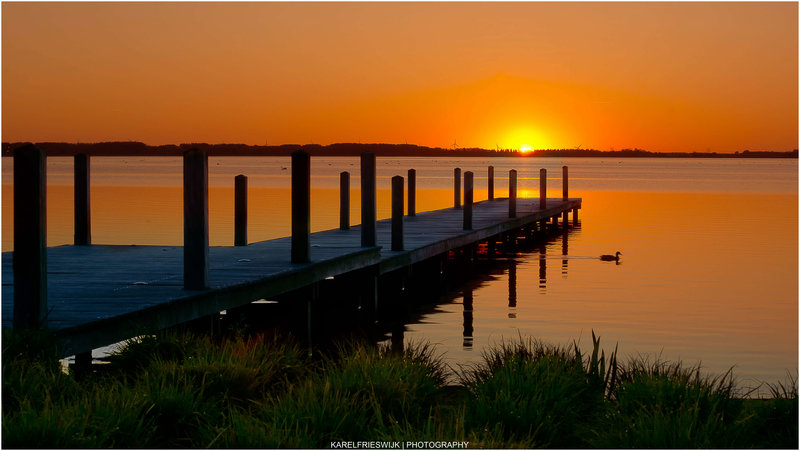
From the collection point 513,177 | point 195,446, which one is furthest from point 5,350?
point 513,177

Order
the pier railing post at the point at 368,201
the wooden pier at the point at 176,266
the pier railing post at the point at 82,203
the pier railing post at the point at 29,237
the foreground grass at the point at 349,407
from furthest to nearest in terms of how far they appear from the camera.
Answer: the pier railing post at the point at 82,203
the pier railing post at the point at 368,201
the wooden pier at the point at 176,266
the pier railing post at the point at 29,237
the foreground grass at the point at 349,407

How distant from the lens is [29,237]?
8625 millimetres

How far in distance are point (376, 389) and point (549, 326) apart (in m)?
9.42

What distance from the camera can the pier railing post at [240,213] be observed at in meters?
Result: 19.0

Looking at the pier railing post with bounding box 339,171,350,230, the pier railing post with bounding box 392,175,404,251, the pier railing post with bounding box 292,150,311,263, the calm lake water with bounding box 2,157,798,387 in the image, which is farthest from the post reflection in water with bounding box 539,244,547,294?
the pier railing post with bounding box 292,150,311,263

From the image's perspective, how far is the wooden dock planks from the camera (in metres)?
9.65

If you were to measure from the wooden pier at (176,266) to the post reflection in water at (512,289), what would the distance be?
144cm

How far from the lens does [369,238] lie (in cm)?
1681

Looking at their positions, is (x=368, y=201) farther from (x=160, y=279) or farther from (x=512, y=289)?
(x=512, y=289)

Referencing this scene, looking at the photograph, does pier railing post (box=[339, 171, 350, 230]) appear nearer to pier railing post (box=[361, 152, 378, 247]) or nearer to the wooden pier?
the wooden pier

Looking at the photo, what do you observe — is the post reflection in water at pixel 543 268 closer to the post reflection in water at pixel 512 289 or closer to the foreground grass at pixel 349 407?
the post reflection in water at pixel 512 289

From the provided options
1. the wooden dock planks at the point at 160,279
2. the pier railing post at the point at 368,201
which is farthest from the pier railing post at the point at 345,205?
the pier railing post at the point at 368,201

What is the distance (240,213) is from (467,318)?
180 inches

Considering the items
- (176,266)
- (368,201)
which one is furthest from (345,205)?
(176,266)
